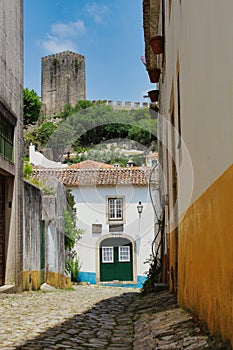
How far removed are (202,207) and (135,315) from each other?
3.95m

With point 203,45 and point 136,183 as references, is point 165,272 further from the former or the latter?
point 136,183

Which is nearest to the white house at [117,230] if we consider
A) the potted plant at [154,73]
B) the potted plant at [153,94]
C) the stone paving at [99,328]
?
the potted plant at [153,94]

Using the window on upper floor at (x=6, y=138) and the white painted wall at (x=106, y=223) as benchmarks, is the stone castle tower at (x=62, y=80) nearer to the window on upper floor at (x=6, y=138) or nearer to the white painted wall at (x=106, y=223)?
the white painted wall at (x=106, y=223)

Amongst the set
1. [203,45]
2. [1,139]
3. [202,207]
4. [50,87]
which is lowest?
[202,207]

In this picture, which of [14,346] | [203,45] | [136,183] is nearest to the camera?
[203,45]

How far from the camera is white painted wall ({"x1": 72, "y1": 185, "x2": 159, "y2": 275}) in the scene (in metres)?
28.5

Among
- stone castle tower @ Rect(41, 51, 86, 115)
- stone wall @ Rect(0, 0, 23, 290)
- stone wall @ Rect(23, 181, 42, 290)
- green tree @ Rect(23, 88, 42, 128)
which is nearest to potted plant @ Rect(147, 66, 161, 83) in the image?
stone wall @ Rect(0, 0, 23, 290)

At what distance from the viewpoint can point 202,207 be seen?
455cm

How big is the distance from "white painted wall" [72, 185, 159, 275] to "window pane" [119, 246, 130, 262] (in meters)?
0.57

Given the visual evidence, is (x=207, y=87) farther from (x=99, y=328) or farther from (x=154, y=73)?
(x=154, y=73)

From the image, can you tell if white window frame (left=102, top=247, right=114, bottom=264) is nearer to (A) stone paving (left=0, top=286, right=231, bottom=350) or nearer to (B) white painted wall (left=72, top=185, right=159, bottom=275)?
(B) white painted wall (left=72, top=185, right=159, bottom=275)

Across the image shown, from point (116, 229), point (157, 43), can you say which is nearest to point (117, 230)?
point (116, 229)

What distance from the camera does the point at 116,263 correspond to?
94.0 ft

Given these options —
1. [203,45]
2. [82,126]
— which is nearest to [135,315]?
[203,45]
